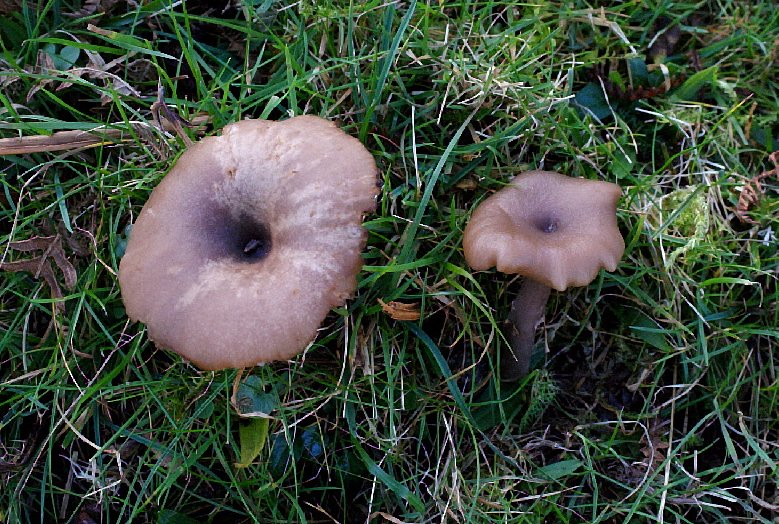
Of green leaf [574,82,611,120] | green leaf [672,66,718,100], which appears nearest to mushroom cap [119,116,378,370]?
green leaf [574,82,611,120]

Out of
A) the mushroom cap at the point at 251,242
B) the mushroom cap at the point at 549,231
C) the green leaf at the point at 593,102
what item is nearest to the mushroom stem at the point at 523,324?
the mushroom cap at the point at 549,231

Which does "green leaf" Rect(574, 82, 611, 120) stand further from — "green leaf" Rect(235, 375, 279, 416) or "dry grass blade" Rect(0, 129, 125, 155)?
"dry grass blade" Rect(0, 129, 125, 155)

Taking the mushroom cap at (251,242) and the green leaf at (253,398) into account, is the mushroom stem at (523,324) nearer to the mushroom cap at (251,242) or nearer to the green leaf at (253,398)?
the mushroom cap at (251,242)

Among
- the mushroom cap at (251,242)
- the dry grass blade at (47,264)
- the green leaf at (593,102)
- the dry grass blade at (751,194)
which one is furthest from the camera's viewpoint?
the green leaf at (593,102)

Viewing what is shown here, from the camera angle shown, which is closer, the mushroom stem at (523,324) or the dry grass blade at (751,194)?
the mushroom stem at (523,324)

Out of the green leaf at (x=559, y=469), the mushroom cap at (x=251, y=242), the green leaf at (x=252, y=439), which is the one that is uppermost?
the mushroom cap at (x=251, y=242)

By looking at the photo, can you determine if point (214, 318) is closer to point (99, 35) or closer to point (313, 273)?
point (313, 273)

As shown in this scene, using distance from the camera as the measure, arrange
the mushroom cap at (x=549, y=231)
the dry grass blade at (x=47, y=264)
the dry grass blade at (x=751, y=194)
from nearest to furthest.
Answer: the mushroom cap at (x=549, y=231) → the dry grass blade at (x=47, y=264) → the dry grass blade at (x=751, y=194)

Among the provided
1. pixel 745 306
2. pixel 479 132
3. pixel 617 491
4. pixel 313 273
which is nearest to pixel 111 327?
pixel 313 273
